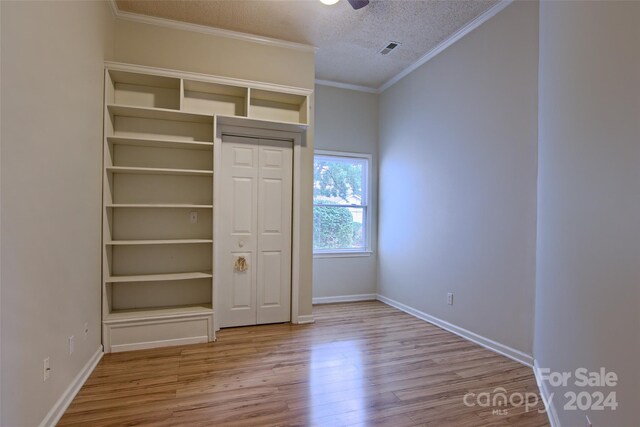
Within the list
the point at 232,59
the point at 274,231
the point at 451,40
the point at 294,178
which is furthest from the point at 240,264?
the point at 451,40

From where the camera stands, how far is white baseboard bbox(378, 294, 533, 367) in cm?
280

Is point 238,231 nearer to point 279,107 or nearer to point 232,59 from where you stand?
point 279,107

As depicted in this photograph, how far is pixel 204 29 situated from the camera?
343 centimetres

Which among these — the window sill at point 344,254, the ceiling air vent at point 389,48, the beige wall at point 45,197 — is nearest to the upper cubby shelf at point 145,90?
the beige wall at point 45,197

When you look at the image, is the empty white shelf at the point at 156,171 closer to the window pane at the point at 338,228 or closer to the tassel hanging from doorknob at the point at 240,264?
the tassel hanging from doorknob at the point at 240,264

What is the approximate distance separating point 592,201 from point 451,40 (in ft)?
9.17

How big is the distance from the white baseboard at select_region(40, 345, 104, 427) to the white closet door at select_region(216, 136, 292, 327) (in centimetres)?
120

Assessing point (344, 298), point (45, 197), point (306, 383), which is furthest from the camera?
point (344, 298)

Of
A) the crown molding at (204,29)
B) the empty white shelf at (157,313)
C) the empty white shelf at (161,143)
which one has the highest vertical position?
the crown molding at (204,29)

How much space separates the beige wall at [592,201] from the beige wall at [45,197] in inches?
97.6

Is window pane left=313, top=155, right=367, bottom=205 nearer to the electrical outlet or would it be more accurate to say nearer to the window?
the window

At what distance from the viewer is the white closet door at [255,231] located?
356 centimetres

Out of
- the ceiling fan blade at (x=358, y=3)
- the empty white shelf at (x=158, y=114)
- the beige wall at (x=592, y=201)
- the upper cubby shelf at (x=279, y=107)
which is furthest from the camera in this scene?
the upper cubby shelf at (x=279, y=107)

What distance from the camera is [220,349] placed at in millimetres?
3039
